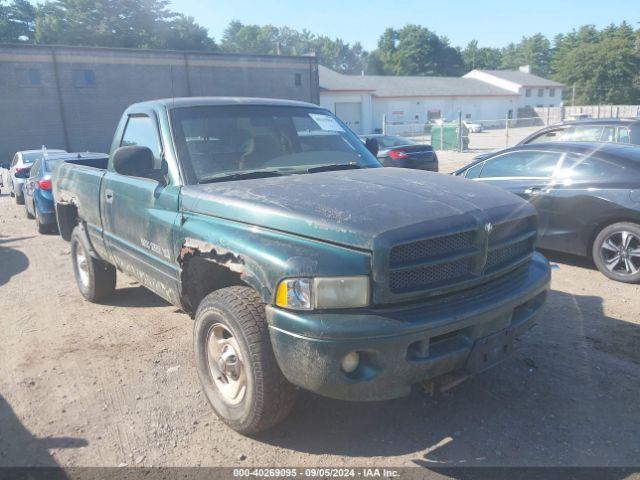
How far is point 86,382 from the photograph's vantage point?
395cm

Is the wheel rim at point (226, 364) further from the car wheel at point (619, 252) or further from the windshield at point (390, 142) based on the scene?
the windshield at point (390, 142)

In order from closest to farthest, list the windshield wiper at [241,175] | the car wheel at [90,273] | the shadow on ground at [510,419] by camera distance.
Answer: the shadow on ground at [510,419], the windshield wiper at [241,175], the car wheel at [90,273]

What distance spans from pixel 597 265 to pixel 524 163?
5.51ft

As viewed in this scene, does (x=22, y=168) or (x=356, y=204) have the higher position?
(x=356, y=204)

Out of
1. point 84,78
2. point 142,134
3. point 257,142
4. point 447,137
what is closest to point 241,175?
point 257,142

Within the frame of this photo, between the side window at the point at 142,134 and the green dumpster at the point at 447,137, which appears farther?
the green dumpster at the point at 447,137

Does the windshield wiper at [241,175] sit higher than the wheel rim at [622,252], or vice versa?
the windshield wiper at [241,175]

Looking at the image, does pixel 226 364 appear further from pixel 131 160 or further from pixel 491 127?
pixel 491 127

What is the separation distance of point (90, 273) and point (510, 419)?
4.37 metres

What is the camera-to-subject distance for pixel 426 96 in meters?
55.1

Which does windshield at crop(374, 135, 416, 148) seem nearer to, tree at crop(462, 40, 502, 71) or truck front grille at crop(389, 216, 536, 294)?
truck front grille at crop(389, 216, 536, 294)

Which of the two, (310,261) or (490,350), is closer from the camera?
(310,261)

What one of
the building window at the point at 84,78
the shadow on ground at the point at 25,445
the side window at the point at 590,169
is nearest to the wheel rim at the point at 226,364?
the shadow on ground at the point at 25,445

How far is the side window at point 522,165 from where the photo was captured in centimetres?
654
